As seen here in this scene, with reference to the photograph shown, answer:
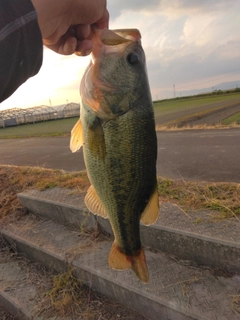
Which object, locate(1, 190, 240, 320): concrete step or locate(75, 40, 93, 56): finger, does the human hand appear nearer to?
locate(75, 40, 93, 56): finger

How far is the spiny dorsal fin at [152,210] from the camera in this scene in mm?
1785

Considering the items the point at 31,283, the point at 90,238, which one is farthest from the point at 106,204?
the point at 31,283

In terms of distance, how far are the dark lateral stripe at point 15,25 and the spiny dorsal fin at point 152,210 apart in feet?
3.64

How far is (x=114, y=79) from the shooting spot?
1681 mm

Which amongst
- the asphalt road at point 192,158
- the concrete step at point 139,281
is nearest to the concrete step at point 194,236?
the concrete step at point 139,281

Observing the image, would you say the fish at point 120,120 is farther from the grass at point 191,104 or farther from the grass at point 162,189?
the grass at point 191,104

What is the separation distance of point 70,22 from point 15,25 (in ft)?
2.05

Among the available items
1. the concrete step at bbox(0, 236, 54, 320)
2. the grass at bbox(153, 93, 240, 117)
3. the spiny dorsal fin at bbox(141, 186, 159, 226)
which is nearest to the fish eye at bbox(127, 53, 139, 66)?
the spiny dorsal fin at bbox(141, 186, 159, 226)

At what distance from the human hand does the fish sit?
7.2 inches

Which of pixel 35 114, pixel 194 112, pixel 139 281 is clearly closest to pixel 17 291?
pixel 139 281

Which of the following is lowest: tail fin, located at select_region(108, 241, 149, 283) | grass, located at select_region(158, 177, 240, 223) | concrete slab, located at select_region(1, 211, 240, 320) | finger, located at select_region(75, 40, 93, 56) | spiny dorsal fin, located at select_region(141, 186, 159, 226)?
concrete slab, located at select_region(1, 211, 240, 320)

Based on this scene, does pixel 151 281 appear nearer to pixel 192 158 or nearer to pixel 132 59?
pixel 132 59

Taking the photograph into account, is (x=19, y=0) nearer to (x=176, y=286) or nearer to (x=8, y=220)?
(x=176, y=286)

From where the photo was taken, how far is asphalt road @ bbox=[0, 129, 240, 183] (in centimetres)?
497
